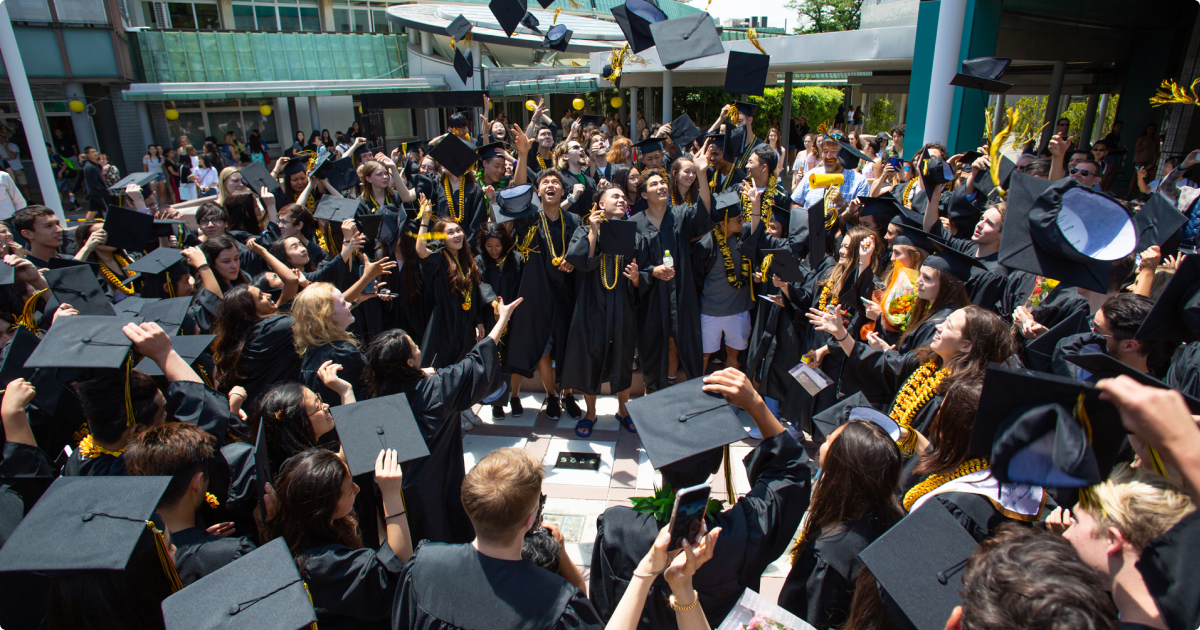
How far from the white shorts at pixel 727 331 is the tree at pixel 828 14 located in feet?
139

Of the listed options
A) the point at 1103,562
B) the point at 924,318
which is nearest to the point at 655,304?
the point at 924,318

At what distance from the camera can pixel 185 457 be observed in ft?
6.86

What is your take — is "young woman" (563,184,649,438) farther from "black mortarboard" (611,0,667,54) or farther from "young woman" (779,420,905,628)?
"black mortarboard" (611,0,667,54)

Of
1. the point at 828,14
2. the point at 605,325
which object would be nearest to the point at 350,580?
the point at 605,325

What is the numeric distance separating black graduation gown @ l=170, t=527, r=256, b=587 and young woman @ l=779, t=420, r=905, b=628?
181cm

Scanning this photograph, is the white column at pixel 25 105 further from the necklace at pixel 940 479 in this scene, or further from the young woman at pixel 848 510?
the necklace at pixel 940 479

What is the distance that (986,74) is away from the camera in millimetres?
6438

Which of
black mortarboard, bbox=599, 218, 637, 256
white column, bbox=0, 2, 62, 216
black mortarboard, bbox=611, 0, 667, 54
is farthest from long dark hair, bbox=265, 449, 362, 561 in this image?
white column, bbox=0, 2, 62, 216

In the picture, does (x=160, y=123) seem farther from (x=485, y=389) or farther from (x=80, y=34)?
(x=485, y=389)

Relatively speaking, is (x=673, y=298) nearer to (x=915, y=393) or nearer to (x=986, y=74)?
(x=915, y=393)

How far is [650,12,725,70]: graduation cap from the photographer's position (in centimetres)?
639

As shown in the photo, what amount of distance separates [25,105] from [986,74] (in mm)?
11742

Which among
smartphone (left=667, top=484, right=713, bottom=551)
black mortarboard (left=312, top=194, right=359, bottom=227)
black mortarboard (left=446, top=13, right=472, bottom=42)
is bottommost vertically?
smartphone (left=667, top=484, right=713, bottom=551)

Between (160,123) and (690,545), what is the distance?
22.4m
